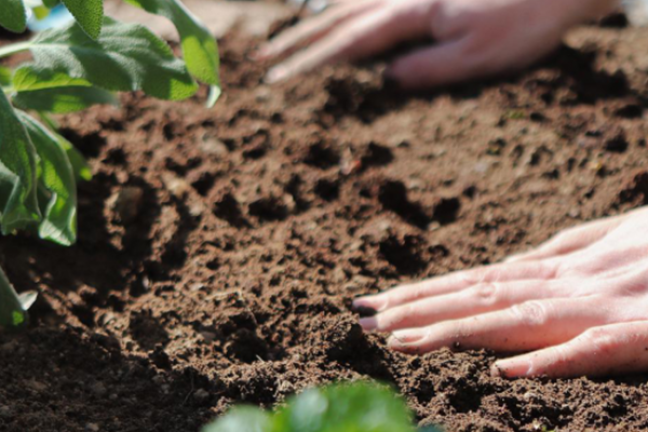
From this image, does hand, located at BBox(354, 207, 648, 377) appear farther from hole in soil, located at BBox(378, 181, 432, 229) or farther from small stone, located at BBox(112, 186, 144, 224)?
small stone, located at BBox(112, 186, 144, 224)

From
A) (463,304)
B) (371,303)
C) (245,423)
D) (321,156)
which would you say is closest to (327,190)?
(321,156)

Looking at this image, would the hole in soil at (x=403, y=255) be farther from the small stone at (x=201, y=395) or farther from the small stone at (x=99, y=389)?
the small stone at (x=99, y=389)

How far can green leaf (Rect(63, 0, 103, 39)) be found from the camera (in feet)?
5.49

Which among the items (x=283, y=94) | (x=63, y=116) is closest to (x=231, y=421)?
(x=63, y=116)

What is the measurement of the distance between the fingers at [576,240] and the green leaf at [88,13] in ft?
4.13

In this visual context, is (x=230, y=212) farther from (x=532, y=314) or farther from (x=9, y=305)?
(x=532, y=314)

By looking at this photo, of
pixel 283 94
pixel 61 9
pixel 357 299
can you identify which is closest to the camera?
pixel 357 299

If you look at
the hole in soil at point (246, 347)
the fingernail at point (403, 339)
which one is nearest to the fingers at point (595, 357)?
the fingernail at point (403, 339)

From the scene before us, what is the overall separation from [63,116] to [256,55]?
104cm

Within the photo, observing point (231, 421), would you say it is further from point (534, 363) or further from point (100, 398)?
point (534, 363)

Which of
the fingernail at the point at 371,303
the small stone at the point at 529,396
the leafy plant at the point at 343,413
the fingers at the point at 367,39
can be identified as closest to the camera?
the leafy plant at the point at 343,413

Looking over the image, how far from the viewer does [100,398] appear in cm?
184

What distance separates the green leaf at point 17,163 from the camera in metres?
1.67

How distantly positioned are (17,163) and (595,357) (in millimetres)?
1320
